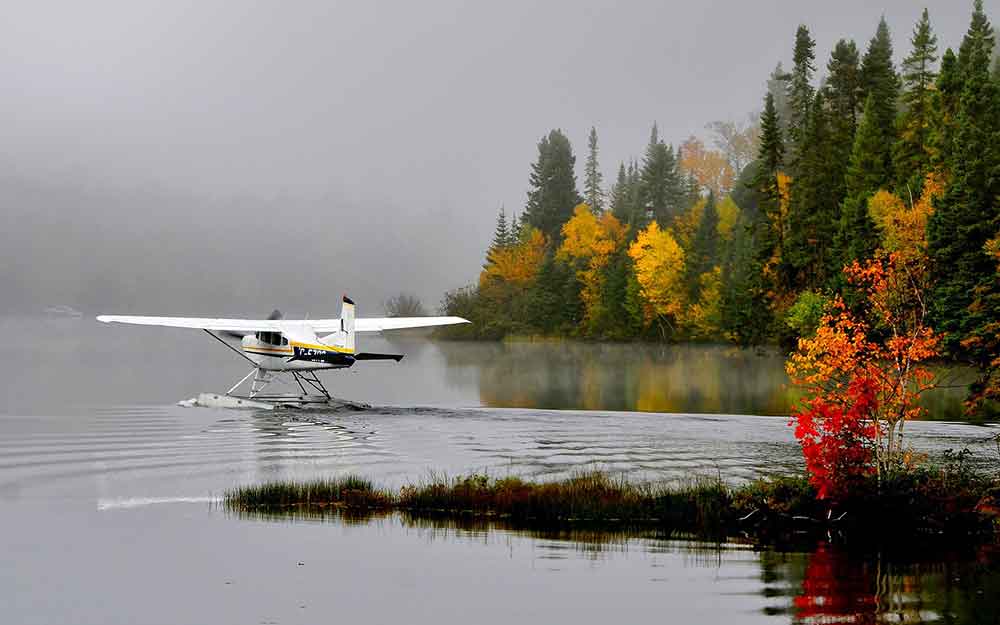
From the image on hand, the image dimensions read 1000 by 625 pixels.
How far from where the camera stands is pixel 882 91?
74.8 meters

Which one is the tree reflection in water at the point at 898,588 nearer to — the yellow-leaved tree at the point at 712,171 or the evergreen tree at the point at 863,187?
the evergreen tree at the point at 863,187

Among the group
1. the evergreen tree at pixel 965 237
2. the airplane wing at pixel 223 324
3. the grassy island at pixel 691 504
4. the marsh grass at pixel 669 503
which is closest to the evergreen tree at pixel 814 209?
the evergreen tree at pixel 965 237

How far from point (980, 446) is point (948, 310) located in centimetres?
2155

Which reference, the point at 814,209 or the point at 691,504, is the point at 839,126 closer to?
the point at 814,209

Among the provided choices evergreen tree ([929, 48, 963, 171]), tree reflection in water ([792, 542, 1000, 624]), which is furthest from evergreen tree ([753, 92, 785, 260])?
tree reflection in water ([792, 542, 1000, 624])

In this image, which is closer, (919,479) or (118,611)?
(118,611)

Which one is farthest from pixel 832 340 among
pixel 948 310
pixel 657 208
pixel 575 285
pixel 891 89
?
pixel 657 208

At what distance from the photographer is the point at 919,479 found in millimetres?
16656

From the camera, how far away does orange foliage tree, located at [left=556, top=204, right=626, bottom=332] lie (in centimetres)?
10600

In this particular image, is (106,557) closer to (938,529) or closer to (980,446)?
(938,529)

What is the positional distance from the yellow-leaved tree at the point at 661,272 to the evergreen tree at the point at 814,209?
63.3 feet

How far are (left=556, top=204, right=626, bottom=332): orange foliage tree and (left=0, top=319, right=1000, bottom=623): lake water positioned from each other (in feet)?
204

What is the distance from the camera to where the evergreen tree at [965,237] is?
151 feet

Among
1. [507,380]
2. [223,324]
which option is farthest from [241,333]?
[507,380]
